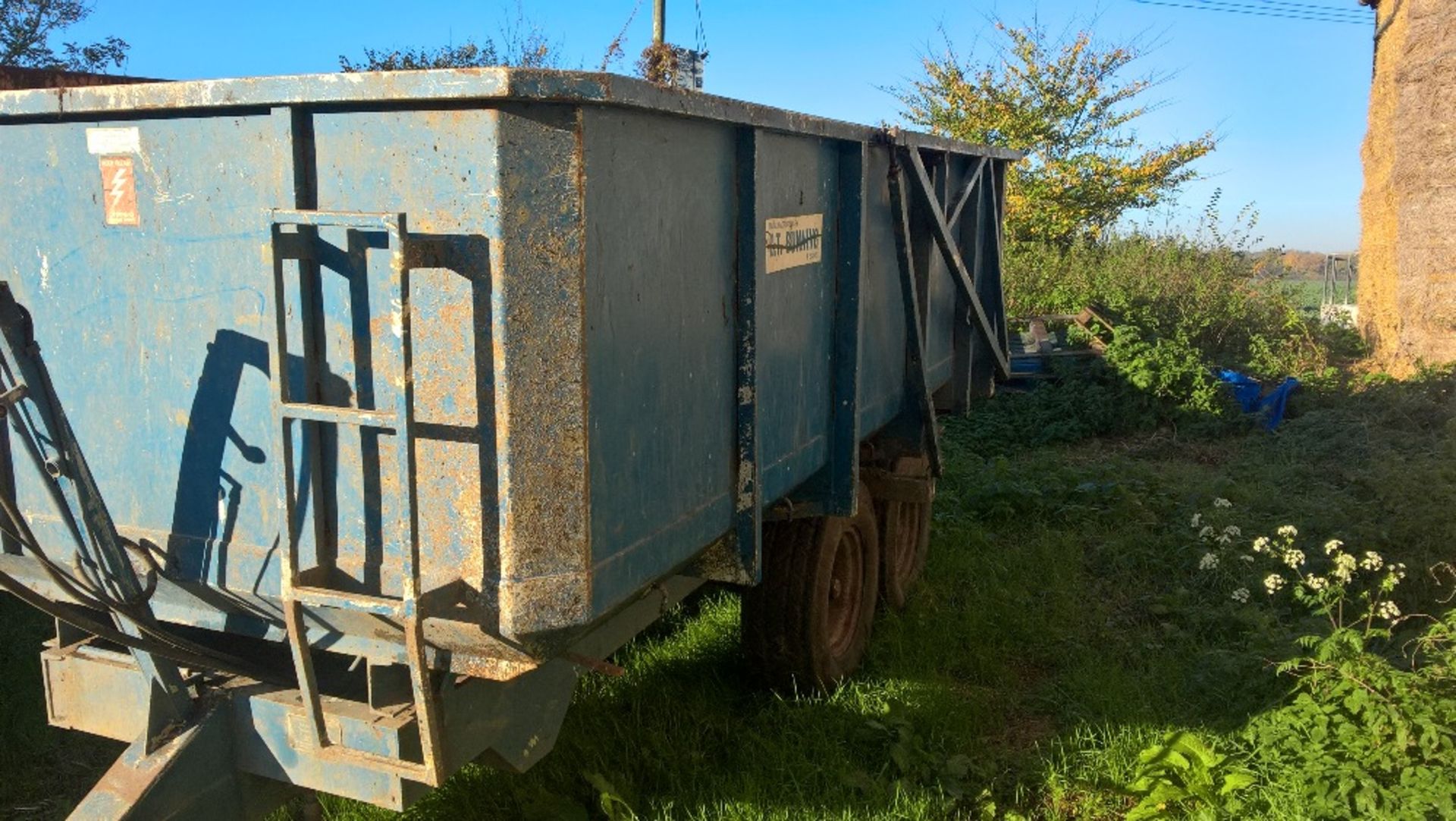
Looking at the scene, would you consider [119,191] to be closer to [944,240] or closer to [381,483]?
[381,483]

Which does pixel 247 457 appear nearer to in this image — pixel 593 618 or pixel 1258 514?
pixel 593 618

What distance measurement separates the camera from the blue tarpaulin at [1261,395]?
1014cm

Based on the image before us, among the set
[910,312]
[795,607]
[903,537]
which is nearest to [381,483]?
[795,607]

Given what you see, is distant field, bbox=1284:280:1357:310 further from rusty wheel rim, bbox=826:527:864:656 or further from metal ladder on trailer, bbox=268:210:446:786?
metal ladder on trailer, bbox=268:210:446:786

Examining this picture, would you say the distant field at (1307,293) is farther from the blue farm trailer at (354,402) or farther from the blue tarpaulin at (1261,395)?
the blue farm trailer at (354,402)

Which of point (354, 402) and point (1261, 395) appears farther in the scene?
point (1261, 395)

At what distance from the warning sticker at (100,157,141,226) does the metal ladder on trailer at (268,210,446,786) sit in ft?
1.68

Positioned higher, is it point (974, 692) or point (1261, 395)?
point (1261, 395)

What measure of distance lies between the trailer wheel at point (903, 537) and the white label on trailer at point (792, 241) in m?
1.61

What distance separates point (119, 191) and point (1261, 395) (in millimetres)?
10315

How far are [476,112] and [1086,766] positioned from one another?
10.3 feet

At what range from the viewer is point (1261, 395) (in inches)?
419

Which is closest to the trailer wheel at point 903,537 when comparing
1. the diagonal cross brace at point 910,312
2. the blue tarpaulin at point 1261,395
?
the diagonal cross brace at point 910,312

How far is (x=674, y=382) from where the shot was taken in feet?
9.25
